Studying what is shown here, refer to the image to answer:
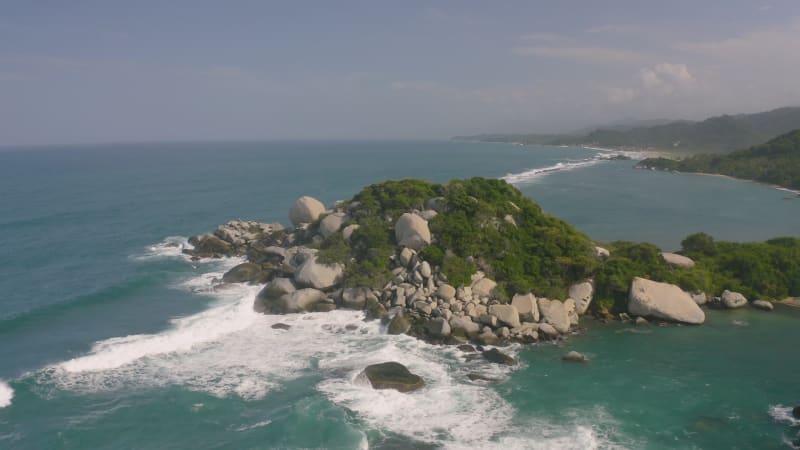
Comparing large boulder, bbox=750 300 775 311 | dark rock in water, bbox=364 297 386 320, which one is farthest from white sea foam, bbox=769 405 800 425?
dark rock in water, bbox=364 297 386 320

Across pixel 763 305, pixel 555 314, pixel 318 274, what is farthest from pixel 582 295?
pixel 318 274

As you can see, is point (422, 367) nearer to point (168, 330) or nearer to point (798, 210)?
point (168, 330)

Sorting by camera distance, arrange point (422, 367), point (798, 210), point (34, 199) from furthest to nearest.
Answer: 1. point (34, 199)
2. point (798, 210)
3. point (422, 367)

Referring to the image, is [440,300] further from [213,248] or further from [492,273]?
[213,248]

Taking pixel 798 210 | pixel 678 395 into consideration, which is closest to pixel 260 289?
pixel 678 395

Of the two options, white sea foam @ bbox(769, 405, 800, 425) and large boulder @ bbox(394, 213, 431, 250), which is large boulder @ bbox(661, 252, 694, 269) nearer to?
white sea foam @ bbox(769, 405, 800, 425)

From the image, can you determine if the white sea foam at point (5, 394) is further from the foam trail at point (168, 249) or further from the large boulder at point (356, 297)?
the foam trail at point (168, 249)
